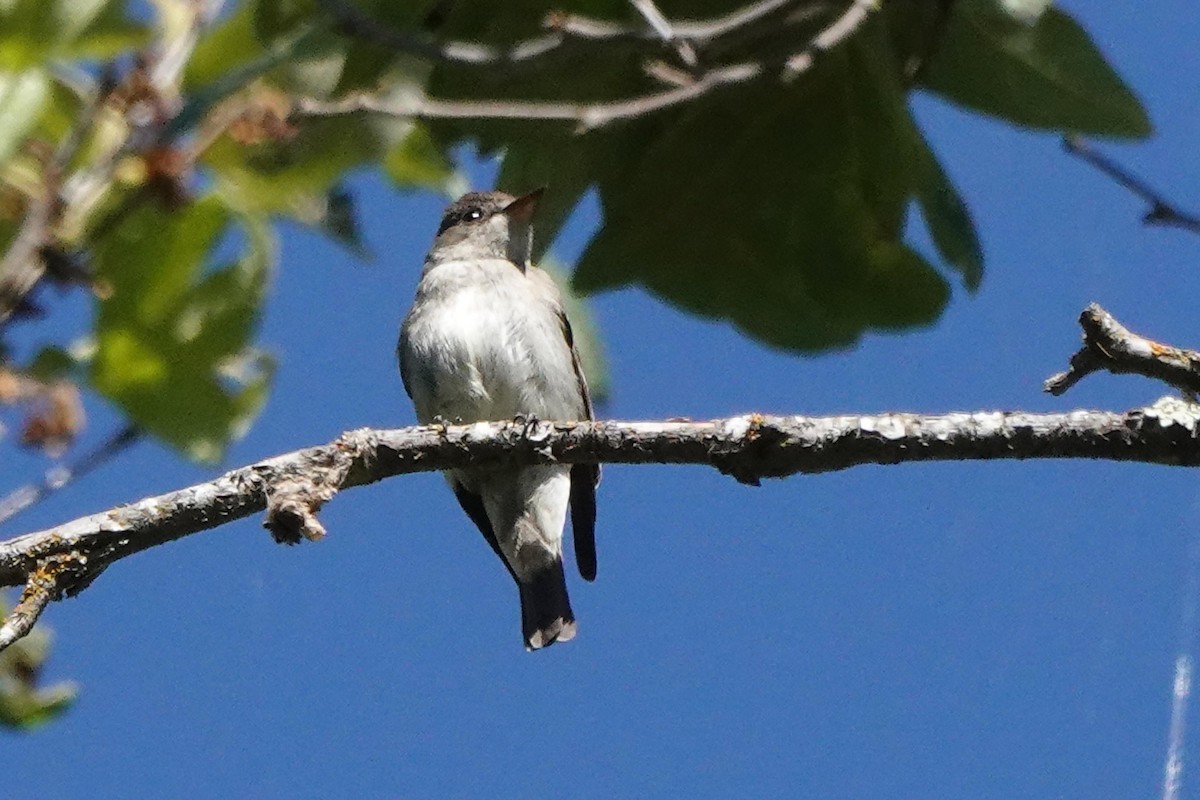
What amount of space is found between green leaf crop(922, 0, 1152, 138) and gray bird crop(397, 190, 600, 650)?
9.31 feet

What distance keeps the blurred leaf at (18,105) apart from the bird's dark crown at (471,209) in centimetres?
374

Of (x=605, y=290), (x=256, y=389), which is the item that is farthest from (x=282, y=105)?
(x=605, y=290)

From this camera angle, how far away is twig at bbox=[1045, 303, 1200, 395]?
6.23 ft

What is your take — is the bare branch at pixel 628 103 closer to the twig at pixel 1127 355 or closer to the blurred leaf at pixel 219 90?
the blurred leaf at pixel 219 90

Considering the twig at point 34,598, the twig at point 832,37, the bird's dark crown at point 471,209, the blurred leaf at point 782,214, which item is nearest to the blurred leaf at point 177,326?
the twig at point 34,598

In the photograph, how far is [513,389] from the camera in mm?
4594

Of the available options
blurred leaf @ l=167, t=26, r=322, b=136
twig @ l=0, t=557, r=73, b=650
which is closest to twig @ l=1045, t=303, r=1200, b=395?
blurred leaf @ l=167, t=26, r=322, b=136

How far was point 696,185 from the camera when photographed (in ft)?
5.93

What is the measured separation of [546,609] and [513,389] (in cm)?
75

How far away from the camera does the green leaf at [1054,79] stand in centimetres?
166

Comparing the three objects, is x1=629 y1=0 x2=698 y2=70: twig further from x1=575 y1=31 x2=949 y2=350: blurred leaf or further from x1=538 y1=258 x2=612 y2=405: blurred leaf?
x1=538 y1=258 x2=612 y2=405: blurred leaf

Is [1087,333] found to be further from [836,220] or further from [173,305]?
[173,305]

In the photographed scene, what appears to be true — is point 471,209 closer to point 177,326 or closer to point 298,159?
point 298,159

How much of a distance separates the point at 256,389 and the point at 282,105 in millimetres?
374
